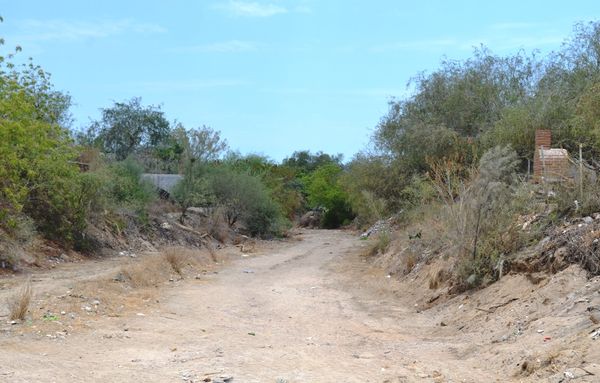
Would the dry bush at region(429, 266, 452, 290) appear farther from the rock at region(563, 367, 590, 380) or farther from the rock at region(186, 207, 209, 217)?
the rock at region(186, 207, 209, 217)

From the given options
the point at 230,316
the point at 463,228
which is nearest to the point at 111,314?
the point at 230,316

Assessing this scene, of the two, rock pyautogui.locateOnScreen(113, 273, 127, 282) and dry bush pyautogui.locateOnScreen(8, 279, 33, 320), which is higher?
dry bush pyautogui.locateOnScreen(8, 279, 33, 320)

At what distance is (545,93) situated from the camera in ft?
90.7

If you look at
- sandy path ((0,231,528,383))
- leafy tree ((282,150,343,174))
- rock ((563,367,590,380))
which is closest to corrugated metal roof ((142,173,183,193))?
sandy path ((0,231,528,383))

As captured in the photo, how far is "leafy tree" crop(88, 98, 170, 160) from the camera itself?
63656 mm

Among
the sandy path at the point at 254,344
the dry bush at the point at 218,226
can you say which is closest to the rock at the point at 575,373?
the sandy path at the point at 254,344

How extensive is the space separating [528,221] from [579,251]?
3163 millimetres

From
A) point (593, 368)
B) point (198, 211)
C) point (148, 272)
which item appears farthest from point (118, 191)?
point (593, 368)

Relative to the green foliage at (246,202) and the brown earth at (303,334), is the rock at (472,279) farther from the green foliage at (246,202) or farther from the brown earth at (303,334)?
the green foliage at (246,202)

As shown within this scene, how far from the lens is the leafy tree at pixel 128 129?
6366 centimetres

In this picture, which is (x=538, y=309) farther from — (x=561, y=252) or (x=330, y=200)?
(x=330, y=200)

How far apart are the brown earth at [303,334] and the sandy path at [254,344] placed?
2 cm

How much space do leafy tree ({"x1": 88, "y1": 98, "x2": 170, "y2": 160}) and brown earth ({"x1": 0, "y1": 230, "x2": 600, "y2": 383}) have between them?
46.9 m

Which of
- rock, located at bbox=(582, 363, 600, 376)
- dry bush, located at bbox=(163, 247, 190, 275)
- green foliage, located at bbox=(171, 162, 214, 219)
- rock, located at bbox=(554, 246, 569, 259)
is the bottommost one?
dry bush, located at bbox=(163, 247, 190, 275)
